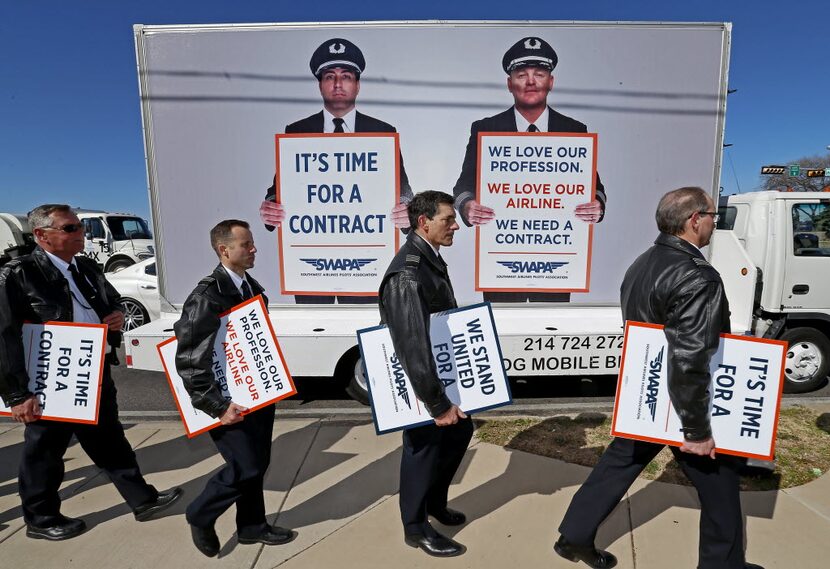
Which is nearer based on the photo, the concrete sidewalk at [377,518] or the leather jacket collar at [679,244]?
the leather jacket collar at [679,244]

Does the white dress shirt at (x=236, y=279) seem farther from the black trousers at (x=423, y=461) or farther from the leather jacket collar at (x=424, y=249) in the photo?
the black trousers at (x=423, y=461)

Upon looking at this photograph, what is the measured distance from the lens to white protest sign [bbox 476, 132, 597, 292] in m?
3.99

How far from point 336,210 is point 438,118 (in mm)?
1153

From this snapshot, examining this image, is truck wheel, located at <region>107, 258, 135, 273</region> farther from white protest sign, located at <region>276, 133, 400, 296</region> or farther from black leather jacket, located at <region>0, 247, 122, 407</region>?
black leather jacket, located at <region>0, 247, 122, 407</region>

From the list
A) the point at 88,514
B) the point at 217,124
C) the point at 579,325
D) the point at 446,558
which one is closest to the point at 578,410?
the point at 579,325

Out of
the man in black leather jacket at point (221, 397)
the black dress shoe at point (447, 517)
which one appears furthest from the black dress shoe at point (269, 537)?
the black dress shoe at point (447, 517)

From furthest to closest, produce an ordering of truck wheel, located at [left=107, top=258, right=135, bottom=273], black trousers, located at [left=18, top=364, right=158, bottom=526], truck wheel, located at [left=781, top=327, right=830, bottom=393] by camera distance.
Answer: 1. truck wheel, located at [left=107, top=258, right=135, bottom=273]
2. truck wheel, located at [left=781, top=327, right=830, bottom=393]
3. black trousers, located at [left=18, top=364, right=158, bottom=526]

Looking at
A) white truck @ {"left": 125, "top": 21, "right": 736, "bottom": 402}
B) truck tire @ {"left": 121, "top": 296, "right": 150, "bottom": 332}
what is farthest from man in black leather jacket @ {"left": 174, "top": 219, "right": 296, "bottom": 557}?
truck tire @ {"left": 121, "top": 296, "right": 150, "bottom": 332}

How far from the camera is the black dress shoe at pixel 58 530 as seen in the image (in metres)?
2.55

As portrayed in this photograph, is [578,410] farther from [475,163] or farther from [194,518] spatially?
[194,518]

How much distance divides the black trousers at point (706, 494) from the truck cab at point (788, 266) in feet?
9.47

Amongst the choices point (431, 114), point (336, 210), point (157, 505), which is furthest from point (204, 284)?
point (431, 114)

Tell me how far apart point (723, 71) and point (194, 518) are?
4.89 metres

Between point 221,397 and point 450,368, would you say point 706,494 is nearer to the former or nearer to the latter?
point 450,368
